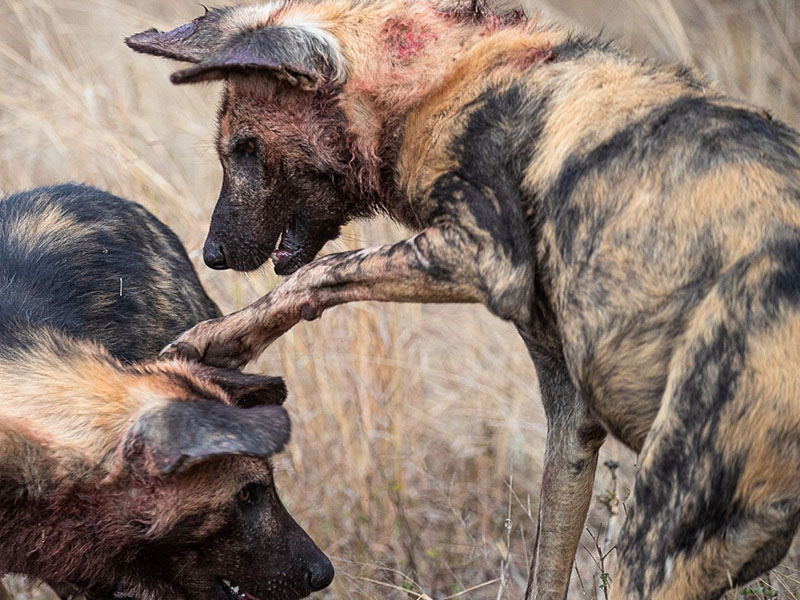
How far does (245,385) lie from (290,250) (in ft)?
1.95

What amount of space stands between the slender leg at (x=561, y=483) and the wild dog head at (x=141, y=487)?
80cm

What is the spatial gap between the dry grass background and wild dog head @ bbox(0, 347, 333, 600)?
916 millimetres

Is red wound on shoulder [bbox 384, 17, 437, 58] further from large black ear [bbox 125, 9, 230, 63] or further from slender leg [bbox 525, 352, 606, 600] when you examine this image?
slender leg [bbox 525, 352, 606, 600]

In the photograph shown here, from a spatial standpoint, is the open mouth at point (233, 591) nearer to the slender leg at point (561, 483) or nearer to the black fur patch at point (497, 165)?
the slender leg at point (561, 483)

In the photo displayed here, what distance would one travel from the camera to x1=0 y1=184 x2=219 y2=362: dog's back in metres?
3.73

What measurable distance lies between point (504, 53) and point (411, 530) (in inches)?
92.0

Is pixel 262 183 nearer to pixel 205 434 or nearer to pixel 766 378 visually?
pixel 205 434

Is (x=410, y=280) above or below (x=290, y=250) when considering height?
above

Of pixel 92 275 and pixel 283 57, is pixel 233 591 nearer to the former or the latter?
pixel 92 275

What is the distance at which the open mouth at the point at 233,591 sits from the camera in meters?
3.39

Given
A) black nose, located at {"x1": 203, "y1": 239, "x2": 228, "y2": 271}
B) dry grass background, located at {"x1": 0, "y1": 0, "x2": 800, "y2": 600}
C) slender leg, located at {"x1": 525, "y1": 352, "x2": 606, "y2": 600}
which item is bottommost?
dry grass background, located at {"x1": 0, "y1": 0, "x2": 800, "y2": 600}

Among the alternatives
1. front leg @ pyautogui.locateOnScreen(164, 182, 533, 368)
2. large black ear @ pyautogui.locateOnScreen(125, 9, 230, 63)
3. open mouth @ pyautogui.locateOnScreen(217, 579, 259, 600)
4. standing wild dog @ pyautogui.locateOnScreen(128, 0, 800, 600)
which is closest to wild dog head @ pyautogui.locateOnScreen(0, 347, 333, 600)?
open mouth @ pyautogui.locateOnScreen(217, 579, 259, 600)

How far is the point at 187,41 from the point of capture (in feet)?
12.4

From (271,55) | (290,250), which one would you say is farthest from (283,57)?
(290,250)
